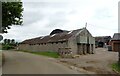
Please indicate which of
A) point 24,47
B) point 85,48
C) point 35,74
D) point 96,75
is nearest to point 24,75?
point 35,74

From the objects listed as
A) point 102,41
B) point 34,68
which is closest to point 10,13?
point 34,68

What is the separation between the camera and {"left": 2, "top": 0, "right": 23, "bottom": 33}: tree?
26075 millimetres

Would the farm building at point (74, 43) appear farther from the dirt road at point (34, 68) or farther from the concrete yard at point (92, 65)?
the dirt road at point (34, 68)

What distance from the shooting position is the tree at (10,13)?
2608 cm

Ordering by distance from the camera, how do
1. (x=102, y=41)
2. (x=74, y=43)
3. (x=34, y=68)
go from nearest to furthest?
(x=34, y=68) < (x=74, y=43) < (x=102, y=41)

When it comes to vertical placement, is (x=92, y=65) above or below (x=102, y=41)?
below

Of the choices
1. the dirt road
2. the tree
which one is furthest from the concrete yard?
the tree

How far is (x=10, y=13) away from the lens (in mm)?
27188

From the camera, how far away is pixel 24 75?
16078 mm

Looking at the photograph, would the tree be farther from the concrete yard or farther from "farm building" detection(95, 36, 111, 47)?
"farm building" detection(95, 36, 111, 47)

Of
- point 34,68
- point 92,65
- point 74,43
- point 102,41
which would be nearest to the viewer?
point 34,68

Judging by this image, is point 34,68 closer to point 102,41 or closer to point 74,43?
point 74,43

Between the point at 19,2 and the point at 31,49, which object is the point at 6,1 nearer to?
the point at 19,2

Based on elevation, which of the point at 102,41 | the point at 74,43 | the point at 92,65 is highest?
the point at 102,41
